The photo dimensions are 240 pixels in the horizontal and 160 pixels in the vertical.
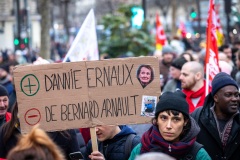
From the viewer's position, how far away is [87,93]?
600 cm

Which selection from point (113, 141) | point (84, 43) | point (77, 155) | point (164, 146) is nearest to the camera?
point (164, 146)

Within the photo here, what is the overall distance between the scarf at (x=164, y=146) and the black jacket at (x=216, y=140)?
925 millimetres

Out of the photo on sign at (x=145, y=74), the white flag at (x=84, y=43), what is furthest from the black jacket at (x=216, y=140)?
the white flag at (x=84, y=43)

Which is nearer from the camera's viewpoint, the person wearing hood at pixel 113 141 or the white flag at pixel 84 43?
the person wearing hood at pixel 113 141

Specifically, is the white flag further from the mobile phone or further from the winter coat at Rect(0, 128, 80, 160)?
the mobile phone

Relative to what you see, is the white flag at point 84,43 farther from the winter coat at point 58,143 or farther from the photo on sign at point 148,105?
the photo on sign at point 148,105

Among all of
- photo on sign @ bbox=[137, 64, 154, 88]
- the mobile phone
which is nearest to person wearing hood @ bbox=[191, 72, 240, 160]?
photo on sign @ bbox=[137, 64, 154, 88]

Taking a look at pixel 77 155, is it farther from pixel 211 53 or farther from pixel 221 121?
pixel 211 53

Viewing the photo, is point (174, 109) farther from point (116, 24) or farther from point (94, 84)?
point (116, 24)

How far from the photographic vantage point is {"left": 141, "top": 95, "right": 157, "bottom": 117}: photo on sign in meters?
5.99

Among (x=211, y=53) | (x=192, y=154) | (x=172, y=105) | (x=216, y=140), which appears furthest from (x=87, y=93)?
(x=211, y=53)

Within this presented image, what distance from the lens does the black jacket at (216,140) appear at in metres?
6.25

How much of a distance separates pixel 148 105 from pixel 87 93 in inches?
19.8

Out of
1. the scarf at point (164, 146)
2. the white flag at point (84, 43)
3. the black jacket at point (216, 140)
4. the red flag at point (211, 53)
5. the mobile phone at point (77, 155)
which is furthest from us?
the white flag at point (84, 43)
